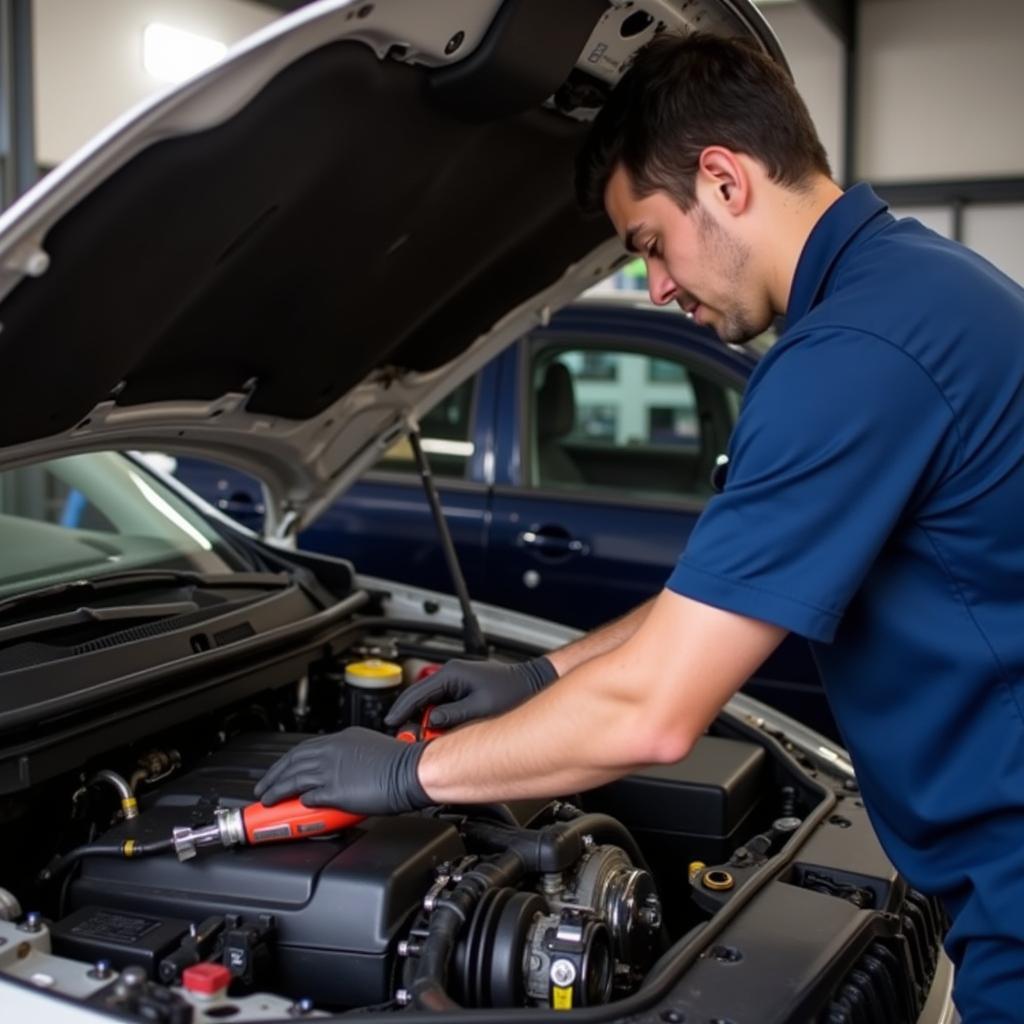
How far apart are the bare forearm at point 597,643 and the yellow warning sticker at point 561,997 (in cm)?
66

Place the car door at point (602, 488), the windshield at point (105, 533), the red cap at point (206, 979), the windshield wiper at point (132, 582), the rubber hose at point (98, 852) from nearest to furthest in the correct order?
the red cap at point (206, 979) → the rubber hose at point (98, 852) → the windshield wiper at point (132, 582) → the windshield at point (105, 533) → the car door at point (602, 488)

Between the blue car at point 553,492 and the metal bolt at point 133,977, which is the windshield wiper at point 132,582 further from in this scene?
the blue car at point 553,492

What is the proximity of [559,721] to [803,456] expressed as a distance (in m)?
0.44

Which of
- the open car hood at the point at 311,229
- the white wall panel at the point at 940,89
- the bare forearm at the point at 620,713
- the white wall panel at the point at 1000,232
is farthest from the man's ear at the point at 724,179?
the white wall panel at the point at 940,89

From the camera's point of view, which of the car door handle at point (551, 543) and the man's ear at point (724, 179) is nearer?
the man's ear at point (724, 179)

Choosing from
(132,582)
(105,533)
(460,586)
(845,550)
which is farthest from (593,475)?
(845,550)

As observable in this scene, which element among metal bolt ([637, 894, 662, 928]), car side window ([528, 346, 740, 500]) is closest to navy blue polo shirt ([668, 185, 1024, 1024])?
metal bolt ([637, 894, 662, 928])

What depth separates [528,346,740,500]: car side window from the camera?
4.50m

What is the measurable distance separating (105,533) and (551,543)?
1809 mm

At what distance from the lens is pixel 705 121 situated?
1715 millimetres

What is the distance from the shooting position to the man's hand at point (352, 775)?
5.65ft

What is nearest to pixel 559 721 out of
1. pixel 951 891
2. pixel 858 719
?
pixel 858 719

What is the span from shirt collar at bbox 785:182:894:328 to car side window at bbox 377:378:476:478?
2849 mm

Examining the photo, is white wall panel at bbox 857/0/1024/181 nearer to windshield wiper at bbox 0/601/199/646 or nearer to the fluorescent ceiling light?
the fluorescent ceiling light
